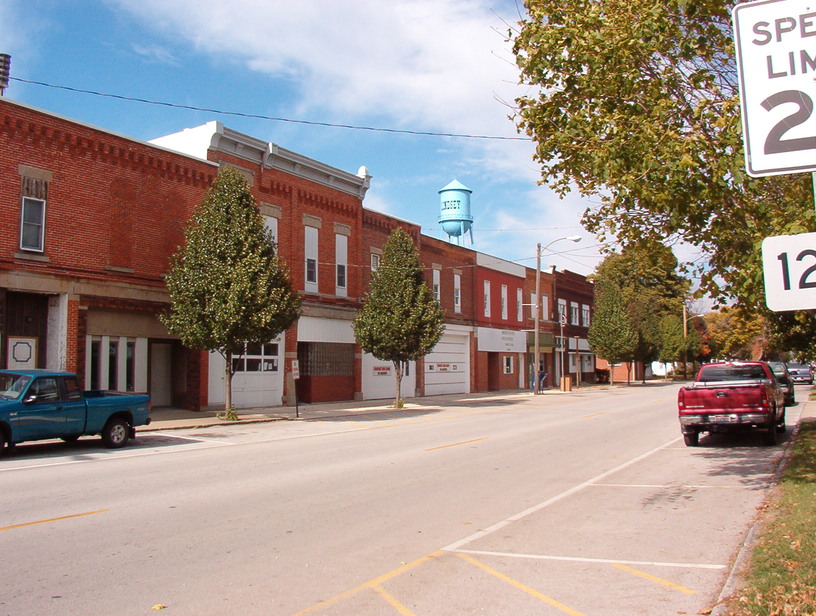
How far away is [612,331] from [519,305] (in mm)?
8980

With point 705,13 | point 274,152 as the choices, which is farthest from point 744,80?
point 274,152

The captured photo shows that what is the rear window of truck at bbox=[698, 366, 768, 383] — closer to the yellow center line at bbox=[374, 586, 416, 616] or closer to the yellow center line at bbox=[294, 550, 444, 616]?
the yellow center line at bbox=[294, 550, 444, 616]

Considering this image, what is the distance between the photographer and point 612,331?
2160 inches

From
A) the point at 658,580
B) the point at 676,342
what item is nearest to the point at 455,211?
the point at 676,342

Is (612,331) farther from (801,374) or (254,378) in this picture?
(254,378)

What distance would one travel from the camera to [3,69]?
21.8 meters

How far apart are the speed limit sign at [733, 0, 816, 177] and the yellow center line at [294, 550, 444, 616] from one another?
4.25 m

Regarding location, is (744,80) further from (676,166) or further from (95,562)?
(95,562)

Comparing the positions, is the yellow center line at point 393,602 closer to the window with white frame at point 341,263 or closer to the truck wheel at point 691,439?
the truck wheel at point 691,439

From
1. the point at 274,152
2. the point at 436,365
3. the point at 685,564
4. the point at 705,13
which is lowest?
the point at 685,564

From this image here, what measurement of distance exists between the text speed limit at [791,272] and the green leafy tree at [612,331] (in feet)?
170

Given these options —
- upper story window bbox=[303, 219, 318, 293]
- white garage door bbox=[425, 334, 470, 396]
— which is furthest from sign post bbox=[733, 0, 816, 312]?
white garage door bbox=[425, 334, 470, 396]

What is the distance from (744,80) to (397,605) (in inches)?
175

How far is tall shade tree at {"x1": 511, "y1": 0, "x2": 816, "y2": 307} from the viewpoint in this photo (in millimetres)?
9336
